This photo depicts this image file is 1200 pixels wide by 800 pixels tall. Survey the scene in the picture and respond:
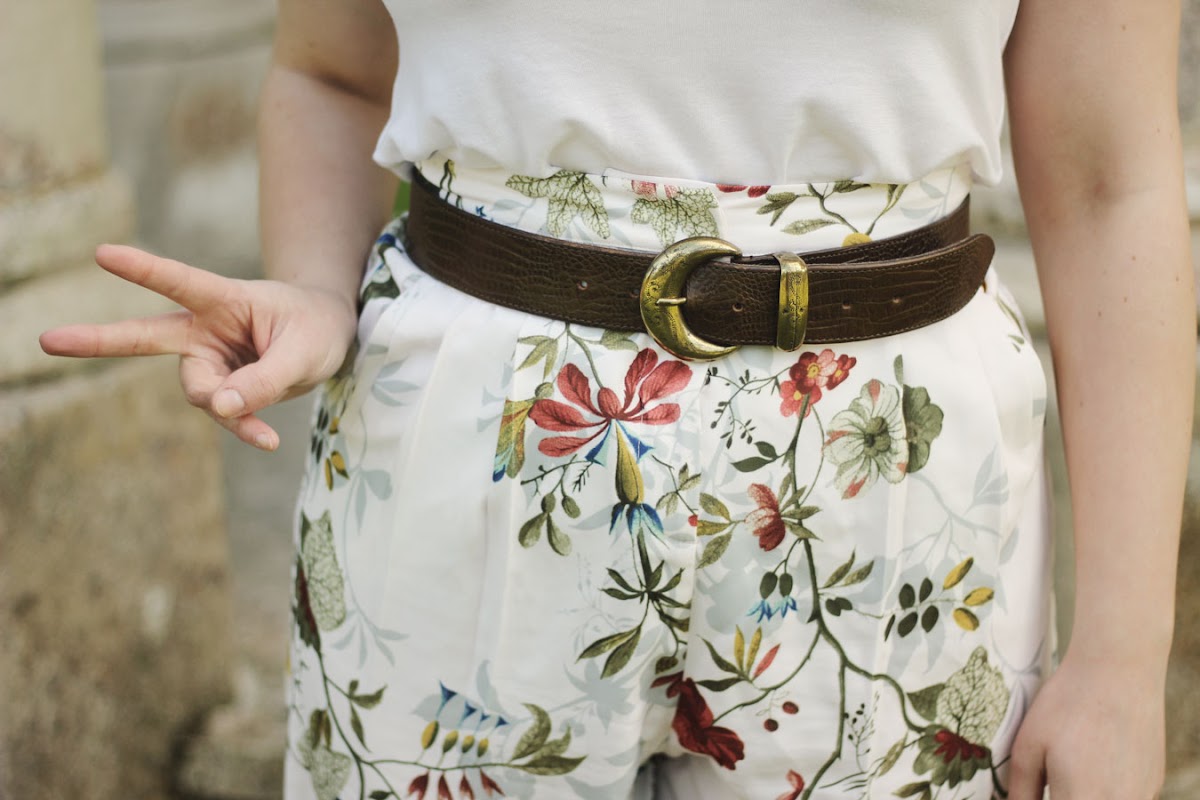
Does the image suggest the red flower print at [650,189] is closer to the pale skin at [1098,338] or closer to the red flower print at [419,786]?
the pale skin at [1098,338]

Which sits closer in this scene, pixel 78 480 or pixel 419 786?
pixel 419 786

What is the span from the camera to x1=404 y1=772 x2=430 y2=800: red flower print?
80 cm

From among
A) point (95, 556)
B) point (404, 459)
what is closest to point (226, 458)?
point (95, 556)

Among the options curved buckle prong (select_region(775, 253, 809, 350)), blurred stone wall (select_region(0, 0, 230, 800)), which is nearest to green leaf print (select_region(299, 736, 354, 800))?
curved buckle prong (select_region(775, 253, 809, 350))

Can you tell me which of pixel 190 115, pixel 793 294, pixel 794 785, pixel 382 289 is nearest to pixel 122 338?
pixel 382 289

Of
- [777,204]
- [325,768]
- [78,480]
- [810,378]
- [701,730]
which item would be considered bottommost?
[78,480]

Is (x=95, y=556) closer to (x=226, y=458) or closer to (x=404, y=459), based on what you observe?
(x=404, y=459)

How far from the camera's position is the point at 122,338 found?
700 millimetres

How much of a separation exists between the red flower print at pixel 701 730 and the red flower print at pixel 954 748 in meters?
0.14

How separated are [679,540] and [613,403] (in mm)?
97

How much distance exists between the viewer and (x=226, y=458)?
258 cm

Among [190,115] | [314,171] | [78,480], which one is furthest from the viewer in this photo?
[190,115]

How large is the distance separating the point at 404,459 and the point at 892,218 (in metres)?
0.37

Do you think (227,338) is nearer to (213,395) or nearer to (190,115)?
(213,395)
